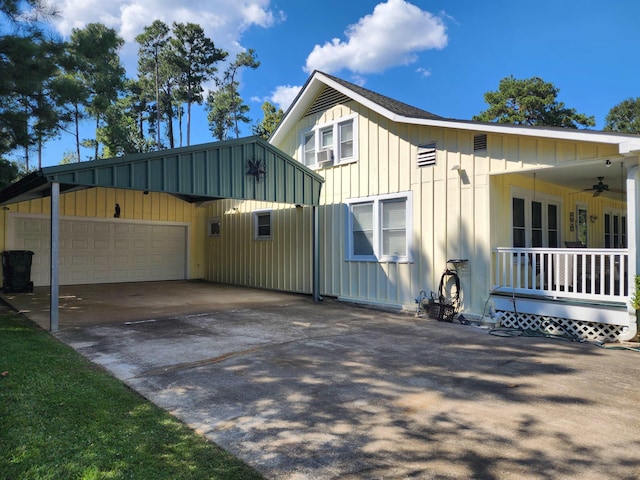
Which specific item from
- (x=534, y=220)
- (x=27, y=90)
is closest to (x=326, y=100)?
(x=534, y=220)

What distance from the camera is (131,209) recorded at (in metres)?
14.1

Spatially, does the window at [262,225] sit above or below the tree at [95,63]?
below

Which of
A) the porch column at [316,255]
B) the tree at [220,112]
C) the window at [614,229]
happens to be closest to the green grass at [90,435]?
the porch column at [316,255]

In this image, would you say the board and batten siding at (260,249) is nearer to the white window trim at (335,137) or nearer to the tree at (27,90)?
the white window trim at (335,137)

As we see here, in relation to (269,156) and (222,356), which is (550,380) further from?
(269,156)

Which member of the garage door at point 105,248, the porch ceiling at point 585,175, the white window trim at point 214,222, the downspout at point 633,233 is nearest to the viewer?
the downspout at point 633,233

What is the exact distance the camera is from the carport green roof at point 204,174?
6.61 metres

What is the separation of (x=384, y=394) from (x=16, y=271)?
454 inches

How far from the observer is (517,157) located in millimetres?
6988

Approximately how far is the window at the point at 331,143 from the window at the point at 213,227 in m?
5.34

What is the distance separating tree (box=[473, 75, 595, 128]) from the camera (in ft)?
86.4

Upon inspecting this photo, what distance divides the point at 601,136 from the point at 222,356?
244 inches

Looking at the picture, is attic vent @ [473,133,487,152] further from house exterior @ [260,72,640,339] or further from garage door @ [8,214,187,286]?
garage door @ [8,214,187,286]

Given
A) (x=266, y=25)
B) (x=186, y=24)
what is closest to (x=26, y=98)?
(x=266, y=25)
